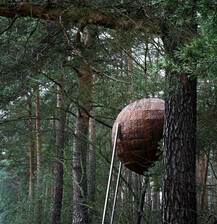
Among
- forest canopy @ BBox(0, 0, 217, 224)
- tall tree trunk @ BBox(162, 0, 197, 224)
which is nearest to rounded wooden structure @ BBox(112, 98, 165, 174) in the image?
forest canopy @ BBox(0, 0, 217, 224)

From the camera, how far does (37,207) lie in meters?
11.5

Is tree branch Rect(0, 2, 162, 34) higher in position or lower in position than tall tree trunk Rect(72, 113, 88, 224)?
higher

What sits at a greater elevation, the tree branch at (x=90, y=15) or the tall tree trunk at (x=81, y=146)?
the tree branch at (x=90, y=15)

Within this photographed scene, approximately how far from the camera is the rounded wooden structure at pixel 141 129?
4.42 m

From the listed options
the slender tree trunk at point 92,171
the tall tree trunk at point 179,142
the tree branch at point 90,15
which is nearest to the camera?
the tall tree trunk at point 179,142

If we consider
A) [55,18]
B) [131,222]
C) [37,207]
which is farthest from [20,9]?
[37,207]

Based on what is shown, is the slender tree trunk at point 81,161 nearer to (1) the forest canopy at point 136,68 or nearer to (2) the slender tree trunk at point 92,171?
(1) the forest canopy at point 136,68

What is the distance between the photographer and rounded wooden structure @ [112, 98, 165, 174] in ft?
14.5

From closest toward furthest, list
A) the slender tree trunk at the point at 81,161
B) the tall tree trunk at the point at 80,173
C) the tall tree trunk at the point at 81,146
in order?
the tall tree trunk at the point at 81,146, the slender tree trunk at the point at 81,161, the tall tree trunk at the point at 80,173

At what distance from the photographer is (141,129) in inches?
175

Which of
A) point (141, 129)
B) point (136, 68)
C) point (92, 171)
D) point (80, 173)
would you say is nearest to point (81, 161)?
point (80, 173)

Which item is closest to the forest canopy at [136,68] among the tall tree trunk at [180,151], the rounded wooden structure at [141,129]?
the tall tree trunk at [180,151]

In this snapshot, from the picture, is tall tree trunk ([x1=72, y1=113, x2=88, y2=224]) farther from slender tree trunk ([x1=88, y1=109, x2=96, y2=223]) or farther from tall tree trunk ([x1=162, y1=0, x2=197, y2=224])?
tall tree trunk ([x1=162, y1=0, x2=197, y2=224])

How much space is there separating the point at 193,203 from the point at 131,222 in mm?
2574
